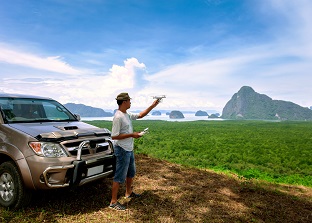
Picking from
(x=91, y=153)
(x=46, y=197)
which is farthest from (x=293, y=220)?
(x=46, y=197)

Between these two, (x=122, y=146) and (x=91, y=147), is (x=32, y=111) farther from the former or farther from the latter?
(x=122, y=146)

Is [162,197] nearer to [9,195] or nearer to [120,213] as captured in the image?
[120,213]

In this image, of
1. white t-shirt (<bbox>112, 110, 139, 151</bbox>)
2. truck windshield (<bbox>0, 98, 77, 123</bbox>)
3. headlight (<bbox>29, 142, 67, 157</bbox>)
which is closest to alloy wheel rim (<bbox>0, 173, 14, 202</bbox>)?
headlight (<bbox>29, 142, 67, 157</bbox>)

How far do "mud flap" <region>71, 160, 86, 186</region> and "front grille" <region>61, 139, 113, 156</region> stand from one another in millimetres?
243

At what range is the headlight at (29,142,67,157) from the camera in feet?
12.6

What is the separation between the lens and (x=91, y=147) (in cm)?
437

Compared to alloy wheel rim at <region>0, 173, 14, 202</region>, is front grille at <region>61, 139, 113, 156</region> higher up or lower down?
higher up

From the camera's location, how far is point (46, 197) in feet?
15.6

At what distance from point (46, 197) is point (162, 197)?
242 centimetres

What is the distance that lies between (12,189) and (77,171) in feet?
4.14

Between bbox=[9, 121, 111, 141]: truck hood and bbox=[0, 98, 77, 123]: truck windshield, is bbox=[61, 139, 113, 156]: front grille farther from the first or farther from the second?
bbox=[0, 98, 77, 123]: truck windshield

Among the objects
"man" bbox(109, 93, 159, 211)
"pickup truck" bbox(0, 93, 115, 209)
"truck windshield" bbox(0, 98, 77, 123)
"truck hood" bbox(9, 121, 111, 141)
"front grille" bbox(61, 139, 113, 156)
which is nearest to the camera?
"pickup truck" bbox(0, 93, 115, 209)

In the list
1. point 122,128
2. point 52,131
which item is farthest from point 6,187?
point 122,128

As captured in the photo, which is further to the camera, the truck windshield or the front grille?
the truck windshield
